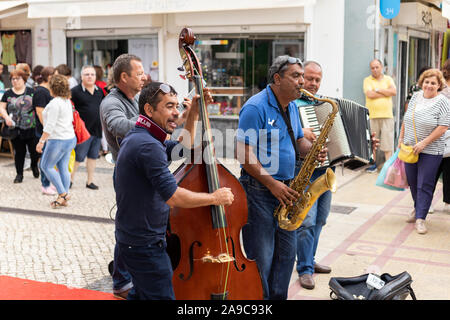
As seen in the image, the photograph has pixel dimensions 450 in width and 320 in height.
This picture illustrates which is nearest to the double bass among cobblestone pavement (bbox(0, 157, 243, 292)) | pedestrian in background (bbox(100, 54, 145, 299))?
pedestrian in background (bbox(100, 54, 145, 299))

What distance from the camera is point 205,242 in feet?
11.9

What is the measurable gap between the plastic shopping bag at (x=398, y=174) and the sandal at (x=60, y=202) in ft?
14.1

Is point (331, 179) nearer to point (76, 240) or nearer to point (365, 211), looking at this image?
point (76, 240)

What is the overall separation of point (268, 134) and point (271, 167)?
0.24 m

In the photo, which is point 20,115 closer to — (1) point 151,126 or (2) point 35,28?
(2) point 35,28

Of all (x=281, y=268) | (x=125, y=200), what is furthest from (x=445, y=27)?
(x=125, y=200)

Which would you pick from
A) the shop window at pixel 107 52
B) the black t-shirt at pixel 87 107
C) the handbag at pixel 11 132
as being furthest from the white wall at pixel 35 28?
the black t-shirt at pixel 87 107

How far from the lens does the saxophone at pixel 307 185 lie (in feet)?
13.8

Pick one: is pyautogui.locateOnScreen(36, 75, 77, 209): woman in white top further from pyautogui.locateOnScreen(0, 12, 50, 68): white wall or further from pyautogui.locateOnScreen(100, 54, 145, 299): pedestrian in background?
pyautogui.locateOnScreen(0, 12, 50, 68): white wall

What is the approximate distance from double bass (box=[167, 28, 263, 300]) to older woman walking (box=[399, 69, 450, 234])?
385 centimetres

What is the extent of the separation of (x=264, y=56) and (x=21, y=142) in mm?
4952

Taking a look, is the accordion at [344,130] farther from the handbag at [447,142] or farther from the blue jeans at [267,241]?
the handbag at [447,142]

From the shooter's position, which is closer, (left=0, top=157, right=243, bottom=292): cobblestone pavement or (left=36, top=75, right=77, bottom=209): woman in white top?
(left=0, top=157, right=243, bottom=292): cobblestone pavement

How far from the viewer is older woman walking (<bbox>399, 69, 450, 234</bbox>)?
6785mm
